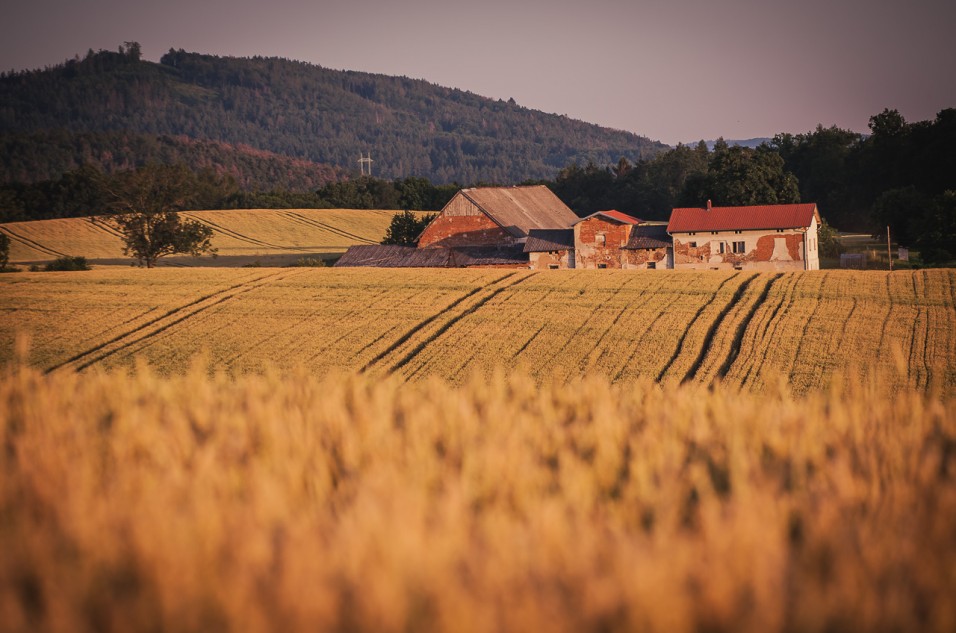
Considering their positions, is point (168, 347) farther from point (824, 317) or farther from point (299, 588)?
point (299, 588)

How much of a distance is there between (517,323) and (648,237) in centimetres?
2979

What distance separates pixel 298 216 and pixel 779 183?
65.3 metres

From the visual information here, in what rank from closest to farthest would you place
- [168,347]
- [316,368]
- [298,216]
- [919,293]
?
[316,368]
[168,347]
[919,293]
[298,216]

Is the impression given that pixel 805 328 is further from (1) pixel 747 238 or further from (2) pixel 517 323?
(1) pixel 747 238

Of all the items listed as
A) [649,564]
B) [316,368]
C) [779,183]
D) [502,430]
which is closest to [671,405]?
[502,430]

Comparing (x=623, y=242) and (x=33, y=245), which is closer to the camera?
(x=623, y=242)

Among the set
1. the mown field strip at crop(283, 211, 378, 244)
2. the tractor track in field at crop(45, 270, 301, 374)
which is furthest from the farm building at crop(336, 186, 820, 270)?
the mown field strip at crop(283, 211, 378, 244)

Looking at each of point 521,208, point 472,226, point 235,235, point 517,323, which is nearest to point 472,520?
point 517,323

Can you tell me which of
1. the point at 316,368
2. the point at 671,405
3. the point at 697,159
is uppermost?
the point at 697,159

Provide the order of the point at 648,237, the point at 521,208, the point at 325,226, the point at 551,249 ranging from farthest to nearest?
the point at 325,226 < the point at 521,208 < the point at 551,249 < the point at 648,237

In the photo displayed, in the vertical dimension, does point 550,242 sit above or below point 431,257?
above

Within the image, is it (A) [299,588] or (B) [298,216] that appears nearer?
(A) [299,588]

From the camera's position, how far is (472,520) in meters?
7.25

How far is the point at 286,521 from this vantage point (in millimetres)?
7016
